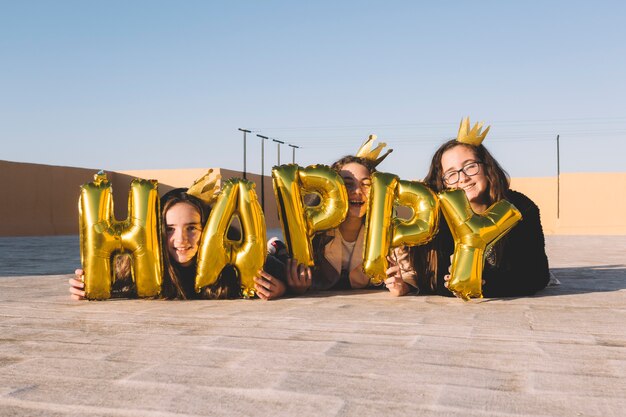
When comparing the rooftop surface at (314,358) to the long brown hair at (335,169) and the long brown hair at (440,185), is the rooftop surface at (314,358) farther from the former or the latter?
the long brown hair at (335,169)

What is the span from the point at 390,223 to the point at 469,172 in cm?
65

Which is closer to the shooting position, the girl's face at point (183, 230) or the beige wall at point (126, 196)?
the girl's face at point (183, 230)

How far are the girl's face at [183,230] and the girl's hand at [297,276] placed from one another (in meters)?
0.64

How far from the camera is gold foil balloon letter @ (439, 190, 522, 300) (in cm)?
400

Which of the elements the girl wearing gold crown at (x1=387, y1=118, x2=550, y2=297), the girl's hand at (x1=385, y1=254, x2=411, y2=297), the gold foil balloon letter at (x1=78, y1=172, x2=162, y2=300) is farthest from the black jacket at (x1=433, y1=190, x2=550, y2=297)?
the gold foil balloon letter at (x1=78, y1=172, x2=162, y2=300)

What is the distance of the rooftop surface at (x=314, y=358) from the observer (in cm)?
199

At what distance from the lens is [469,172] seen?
4.33 metres

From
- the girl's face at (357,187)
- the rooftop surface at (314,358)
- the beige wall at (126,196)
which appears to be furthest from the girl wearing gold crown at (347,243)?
the beige wall at (126,196)

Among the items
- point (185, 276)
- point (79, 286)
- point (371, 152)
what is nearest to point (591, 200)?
point (371, 152)

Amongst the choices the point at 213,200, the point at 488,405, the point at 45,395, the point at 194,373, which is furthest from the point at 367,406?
the point at 213,200

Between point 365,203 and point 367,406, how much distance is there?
278 cm

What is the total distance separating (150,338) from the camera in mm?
3006

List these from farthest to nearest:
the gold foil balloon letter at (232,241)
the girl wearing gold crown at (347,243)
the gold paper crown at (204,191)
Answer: the girl wearing gold crown at (347,243), the gold paper crown at (204,191), the gold foil balloon letter at (232,241)

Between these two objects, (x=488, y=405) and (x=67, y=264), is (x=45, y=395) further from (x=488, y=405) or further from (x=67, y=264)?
(x=67, y=264)
